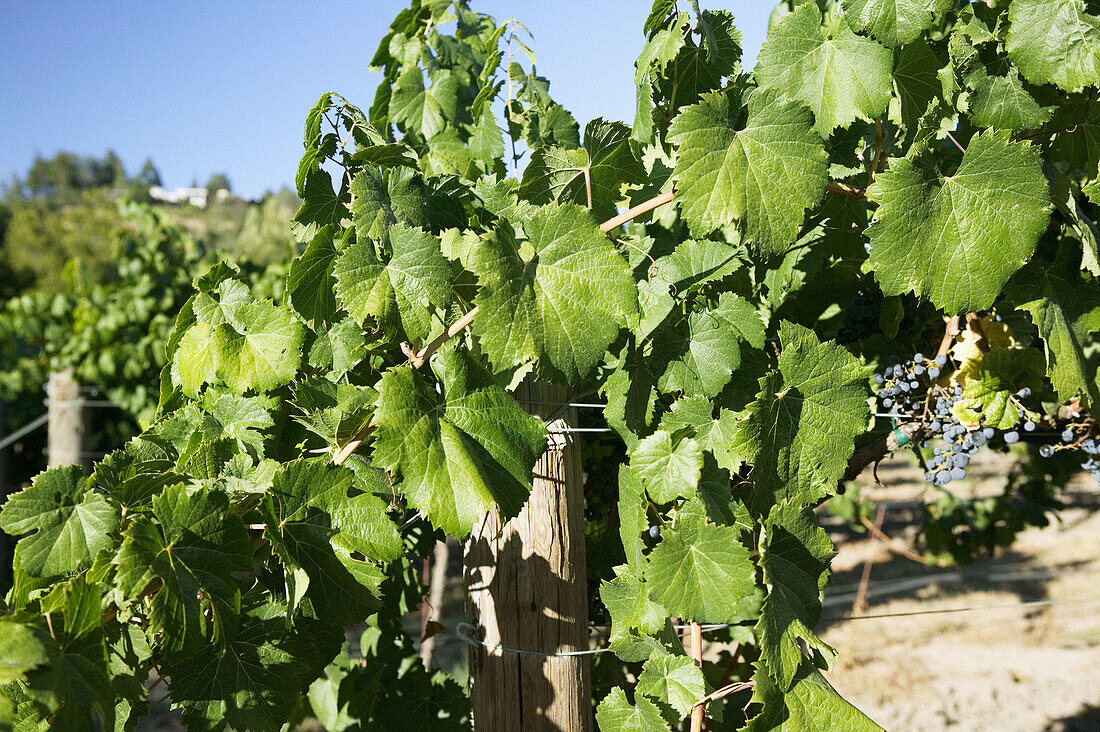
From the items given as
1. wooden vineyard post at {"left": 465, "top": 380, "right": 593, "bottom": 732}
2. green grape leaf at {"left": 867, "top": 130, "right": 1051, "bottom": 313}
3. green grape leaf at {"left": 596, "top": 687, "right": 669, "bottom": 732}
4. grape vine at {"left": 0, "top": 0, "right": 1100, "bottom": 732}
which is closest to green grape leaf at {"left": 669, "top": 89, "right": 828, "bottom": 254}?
grape vine at {"left": 0, "top": 0, "right": 1100, "bottom": 732}

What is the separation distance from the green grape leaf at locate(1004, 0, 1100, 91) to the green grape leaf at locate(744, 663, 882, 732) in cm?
90

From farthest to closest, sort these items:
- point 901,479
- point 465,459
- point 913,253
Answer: point 901,479 < point 913,253 < point 465,459

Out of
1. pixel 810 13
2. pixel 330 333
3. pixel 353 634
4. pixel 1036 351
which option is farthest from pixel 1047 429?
→ pixel 353 634

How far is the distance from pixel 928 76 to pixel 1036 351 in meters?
0.62

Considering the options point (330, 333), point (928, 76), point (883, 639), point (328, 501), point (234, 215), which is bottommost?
point (883, 639)

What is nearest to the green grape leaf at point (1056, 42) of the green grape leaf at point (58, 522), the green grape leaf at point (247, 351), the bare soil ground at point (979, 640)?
the green grape leaf at point (247, 351)

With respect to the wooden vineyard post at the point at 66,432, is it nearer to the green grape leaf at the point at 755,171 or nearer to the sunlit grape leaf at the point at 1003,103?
the green grape leaf at the point at 755,171

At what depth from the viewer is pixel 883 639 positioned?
5.81m

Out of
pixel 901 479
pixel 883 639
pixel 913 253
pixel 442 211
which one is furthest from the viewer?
pixel 901 479

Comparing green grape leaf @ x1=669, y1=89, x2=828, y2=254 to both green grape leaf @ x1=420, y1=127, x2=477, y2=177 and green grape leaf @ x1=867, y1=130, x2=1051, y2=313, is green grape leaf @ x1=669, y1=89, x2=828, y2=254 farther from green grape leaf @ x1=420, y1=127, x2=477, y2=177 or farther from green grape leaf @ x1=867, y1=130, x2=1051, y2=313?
green grape leaf @ x1=420, y1=127, x2=477, y2=177

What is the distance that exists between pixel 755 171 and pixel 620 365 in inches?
13.5

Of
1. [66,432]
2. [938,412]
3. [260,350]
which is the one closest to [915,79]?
[938,412]

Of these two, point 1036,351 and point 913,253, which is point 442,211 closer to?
point 913,253

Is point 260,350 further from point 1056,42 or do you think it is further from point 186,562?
point 1056,42
